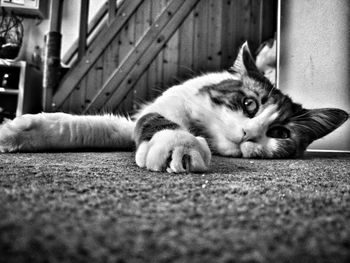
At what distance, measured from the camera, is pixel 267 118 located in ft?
3.66

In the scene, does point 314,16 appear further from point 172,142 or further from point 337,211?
point 337,211

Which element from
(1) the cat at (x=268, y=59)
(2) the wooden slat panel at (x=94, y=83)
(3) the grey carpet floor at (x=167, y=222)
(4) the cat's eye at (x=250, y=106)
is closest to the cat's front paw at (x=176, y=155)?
(3) the grey carpet floor at (x=167, y=222)

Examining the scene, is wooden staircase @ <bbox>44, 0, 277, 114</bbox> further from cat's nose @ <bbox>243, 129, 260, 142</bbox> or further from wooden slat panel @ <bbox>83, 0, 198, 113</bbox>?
cat's nose @ <bbox>243, 129, 260, 142</bbox>

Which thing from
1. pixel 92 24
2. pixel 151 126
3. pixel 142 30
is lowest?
pixel 151 126

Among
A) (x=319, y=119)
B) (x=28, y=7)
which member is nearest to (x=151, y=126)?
(x=319, y=119)

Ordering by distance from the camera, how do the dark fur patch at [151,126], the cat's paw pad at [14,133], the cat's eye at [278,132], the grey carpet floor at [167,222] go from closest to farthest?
the grey carpet floor at [167,222], the dark fur patch at [151,126], the cat's paw pad at [14,133], the cat's eye at [278,132]

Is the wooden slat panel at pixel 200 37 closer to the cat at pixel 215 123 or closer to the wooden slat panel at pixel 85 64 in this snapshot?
the wooden slat panel at pixel 85 64

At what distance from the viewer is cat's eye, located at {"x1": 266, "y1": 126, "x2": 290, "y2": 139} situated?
1.15 meters

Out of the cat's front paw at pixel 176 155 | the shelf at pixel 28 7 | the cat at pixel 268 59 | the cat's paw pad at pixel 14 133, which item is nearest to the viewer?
the cat's front paw at pixel 176 155

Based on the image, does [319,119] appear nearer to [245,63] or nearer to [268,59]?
[245,63]

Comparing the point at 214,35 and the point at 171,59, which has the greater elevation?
the point at 214,35

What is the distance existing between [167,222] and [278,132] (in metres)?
1.00

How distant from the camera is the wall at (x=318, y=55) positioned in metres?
1.77

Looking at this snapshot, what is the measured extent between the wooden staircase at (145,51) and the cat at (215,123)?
1523 millimetres
